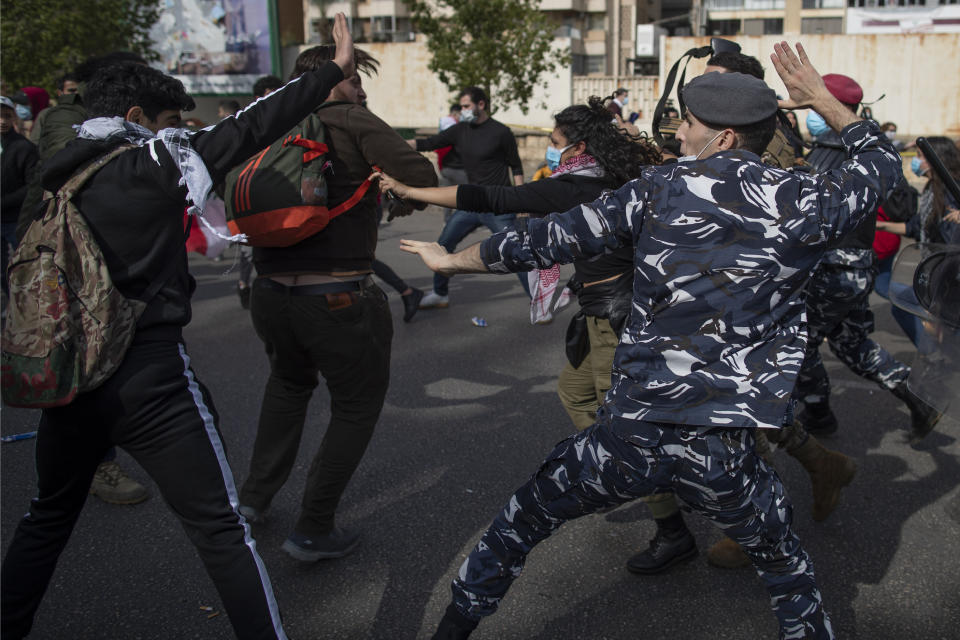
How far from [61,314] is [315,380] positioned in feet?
4.44

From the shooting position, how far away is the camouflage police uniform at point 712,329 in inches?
82.4

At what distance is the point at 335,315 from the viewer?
119 inches

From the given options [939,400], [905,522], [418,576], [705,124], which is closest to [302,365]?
[418,576]

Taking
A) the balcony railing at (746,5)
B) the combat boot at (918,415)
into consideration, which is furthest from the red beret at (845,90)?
the balcony railing at (746,5)

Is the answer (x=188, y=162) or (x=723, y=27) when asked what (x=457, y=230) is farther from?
(x=723, y=27)

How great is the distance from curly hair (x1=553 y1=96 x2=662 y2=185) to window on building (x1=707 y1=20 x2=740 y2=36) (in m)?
52.1

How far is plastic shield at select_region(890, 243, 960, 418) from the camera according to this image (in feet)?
9.12

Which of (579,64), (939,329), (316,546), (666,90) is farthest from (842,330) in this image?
(579,64)

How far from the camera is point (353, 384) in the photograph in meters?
3.15

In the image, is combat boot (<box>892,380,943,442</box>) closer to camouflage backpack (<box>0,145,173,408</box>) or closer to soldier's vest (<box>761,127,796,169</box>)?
soldier's vest (<box>761,127,796,169</box>)

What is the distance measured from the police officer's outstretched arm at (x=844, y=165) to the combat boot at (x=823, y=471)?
1.42 m

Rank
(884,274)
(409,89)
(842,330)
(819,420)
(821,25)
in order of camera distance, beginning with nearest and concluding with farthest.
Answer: (842,330)
(819,420)
(884,274)
(409,89)
(821,25)

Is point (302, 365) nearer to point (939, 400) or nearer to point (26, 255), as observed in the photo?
point (26, 255)

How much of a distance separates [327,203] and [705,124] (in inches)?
53.2
